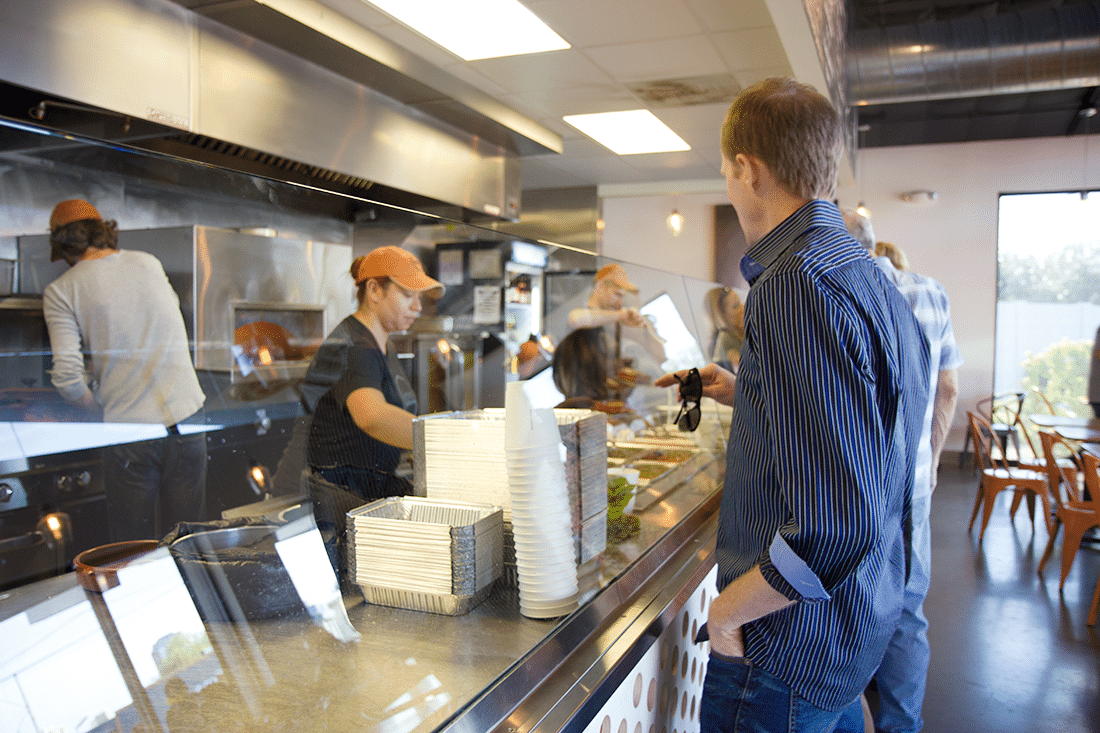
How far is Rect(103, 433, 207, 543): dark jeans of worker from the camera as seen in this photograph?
127cm

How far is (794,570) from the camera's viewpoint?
110 centimetres

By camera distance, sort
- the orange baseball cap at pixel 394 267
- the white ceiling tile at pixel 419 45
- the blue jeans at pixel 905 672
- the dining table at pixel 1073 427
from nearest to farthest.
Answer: the orange baseball cap at pixel 394 267, the blue jeans at pixel 905 672, the white ceiling tile at pixel 419 45, the dining table at pixel 1073 427

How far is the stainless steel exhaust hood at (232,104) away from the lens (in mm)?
2432

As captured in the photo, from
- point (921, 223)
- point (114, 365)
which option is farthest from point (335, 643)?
point (921, 223)

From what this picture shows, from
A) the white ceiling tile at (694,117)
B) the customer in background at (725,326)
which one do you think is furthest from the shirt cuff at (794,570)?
the white ceiling tile at (694,117)

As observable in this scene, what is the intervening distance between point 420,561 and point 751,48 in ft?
10.3

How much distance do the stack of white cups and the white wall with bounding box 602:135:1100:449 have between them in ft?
→ 21.2

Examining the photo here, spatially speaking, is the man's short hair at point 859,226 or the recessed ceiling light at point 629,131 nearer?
the man's short hair at point 859,226

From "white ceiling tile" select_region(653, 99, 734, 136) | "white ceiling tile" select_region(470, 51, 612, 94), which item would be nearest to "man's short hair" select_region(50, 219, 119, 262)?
"white ceiling tile" select_region(470, 51, 612, 94)

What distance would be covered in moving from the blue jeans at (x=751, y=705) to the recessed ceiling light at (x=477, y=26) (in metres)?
2.65

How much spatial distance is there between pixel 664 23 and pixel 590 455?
8.06 feet

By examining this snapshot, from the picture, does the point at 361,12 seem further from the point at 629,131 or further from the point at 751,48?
the point at 629,131

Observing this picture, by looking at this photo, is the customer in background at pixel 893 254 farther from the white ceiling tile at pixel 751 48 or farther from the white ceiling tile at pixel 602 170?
the white ceiling tile at pixel 602 170

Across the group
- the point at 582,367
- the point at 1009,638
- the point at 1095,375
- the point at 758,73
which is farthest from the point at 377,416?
the point at 1095,375
